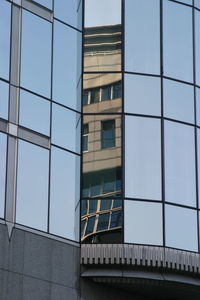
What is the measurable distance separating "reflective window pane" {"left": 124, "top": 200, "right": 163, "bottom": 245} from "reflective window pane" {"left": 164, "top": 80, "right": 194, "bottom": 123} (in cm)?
378

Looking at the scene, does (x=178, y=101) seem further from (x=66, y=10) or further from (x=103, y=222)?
(x=103, y=222)

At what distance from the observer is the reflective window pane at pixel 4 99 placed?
33.4 metres

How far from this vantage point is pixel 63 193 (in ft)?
114

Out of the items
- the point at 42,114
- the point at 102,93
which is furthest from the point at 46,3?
the point at 42,114

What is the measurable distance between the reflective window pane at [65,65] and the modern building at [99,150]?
1.9 inches

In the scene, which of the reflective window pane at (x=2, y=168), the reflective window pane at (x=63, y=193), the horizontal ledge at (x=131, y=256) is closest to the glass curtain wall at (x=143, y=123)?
the horizontal ledge at (x=131, y=256)

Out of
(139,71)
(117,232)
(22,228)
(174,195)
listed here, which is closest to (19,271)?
(22,228)

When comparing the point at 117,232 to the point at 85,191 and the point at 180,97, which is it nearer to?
the point at 85,191

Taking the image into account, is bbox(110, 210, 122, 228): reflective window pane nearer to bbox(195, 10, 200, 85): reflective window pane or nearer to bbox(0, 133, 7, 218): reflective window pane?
bbox(0, 133, 7, 218): reflective window pane

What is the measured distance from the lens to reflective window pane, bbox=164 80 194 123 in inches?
1454

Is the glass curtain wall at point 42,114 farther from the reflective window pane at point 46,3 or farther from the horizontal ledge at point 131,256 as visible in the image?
the horizontal ledge at point 131,256

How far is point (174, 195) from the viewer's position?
35781 mm

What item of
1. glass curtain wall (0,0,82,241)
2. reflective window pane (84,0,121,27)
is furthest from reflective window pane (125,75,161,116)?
reflective window pane (84,0,121,27)

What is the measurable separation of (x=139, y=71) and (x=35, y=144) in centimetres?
529
